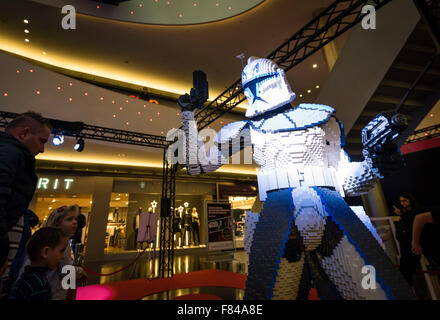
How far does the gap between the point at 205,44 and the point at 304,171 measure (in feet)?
21.7

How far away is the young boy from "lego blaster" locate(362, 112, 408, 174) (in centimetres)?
202

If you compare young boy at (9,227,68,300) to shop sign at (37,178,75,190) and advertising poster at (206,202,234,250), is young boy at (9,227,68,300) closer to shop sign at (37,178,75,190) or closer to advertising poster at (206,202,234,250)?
advertising poster at (206,202,234,250)

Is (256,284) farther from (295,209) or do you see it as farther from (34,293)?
(34,293)

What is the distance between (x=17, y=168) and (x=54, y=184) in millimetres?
8774

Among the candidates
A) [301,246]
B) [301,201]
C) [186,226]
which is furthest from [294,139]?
[186,226]

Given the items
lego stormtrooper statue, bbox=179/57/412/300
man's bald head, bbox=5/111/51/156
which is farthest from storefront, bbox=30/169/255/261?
man's bald head, bbox=5/111/51/156

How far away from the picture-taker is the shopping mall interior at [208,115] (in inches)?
49.1

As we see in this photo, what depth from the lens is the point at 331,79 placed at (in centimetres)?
486

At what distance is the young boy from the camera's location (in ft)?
4.08

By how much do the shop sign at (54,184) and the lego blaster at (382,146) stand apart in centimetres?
966
